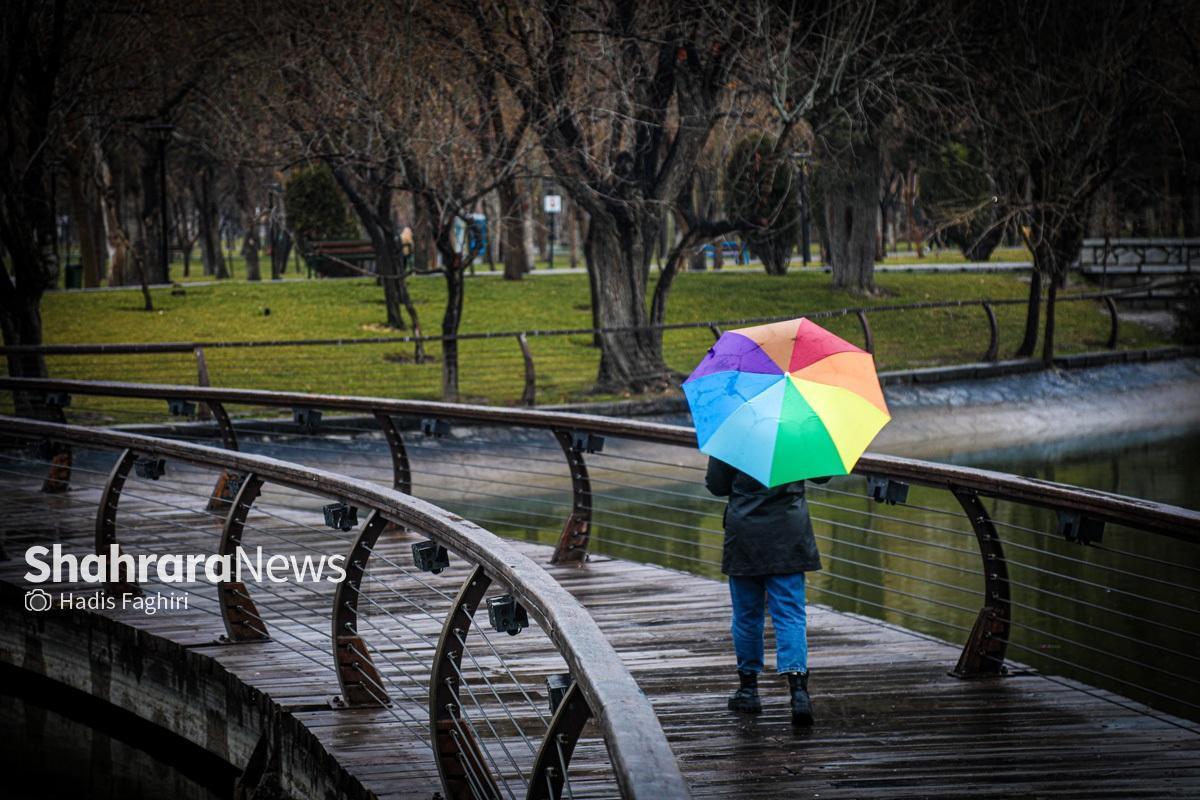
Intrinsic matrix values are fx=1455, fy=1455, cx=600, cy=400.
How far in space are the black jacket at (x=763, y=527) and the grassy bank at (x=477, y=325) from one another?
16.9m

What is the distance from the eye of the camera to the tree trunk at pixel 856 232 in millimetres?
A: 35188

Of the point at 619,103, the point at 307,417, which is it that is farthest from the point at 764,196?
the point at 307,417

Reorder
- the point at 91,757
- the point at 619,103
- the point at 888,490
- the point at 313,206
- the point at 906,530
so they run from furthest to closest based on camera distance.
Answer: the point at 313,206 < the point at 619,103 < the point at 906,530 < the point at 91,757 < the point at 888,490

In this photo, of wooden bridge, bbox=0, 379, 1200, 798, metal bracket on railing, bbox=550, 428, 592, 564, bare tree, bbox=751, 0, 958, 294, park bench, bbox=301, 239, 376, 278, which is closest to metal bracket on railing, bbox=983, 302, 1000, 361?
bare tree, bbox=751, 0, 958, 294

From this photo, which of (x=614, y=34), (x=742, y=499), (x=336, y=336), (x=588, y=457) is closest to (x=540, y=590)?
(x=742, y=499)

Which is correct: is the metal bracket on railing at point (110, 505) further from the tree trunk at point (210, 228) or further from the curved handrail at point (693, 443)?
the tree trunk at point (210, 228)

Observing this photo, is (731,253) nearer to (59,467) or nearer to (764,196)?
Result: (764,196)

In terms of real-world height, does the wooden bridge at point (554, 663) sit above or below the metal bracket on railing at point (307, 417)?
below

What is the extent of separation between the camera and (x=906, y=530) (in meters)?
16.8

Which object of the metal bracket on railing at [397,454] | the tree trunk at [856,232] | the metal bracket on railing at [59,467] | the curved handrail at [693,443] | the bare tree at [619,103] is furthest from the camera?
the tree trunk at [856,232]

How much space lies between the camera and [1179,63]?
29641 mm

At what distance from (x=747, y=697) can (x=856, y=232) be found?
30335 mm

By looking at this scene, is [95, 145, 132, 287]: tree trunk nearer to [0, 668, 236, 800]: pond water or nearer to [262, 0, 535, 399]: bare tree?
[262, 0, 535, 399]: bare tree

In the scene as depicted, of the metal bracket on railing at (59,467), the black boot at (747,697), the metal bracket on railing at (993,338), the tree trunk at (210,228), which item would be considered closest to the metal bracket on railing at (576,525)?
the black boot at (747,697)
